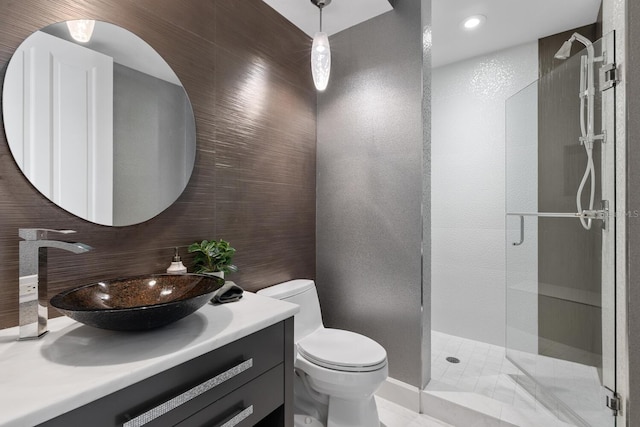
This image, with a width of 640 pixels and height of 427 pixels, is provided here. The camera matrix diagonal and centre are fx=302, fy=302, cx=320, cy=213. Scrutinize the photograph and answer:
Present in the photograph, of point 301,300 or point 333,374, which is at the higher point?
point 301,300

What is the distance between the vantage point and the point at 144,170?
123 centimetres

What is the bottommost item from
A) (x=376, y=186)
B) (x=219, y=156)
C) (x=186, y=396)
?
(x=186, y=396)

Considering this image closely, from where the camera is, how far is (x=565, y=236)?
1.82 metres

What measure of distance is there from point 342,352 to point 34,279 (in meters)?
1.24

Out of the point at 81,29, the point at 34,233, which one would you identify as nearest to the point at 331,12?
the point at 81,29

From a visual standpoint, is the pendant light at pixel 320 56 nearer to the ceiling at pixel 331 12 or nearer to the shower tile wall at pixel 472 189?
the ceiling at pixel 331 12

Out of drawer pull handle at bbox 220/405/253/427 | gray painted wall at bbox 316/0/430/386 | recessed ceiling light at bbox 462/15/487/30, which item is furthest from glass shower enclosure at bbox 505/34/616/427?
drawer pull handle at bbox 220/405/253/427

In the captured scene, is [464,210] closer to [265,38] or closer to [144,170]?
[265,38]

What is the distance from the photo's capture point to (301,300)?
5.94ft

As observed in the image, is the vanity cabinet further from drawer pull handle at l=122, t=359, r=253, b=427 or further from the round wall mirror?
the round wall mirror

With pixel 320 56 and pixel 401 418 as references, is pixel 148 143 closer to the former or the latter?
pixel 320 56

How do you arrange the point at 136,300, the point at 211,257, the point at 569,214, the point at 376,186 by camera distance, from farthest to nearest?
the point at 376,186, the point at 569,214, the point at 211,257, the point at 136,300

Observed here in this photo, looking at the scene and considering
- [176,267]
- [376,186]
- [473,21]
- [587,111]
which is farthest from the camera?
[473,21]

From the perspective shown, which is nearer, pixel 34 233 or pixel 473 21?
pixel 34 233
